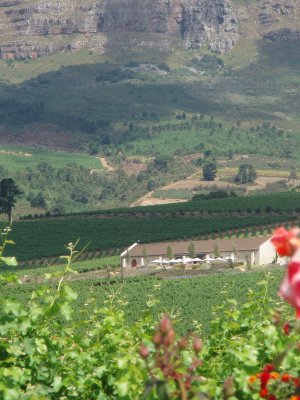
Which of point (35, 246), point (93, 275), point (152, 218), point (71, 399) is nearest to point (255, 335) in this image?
point (71, 399)

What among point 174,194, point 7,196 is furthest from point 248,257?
point 174,194

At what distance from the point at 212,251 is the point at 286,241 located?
90.2 m

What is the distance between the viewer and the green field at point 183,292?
189 feet

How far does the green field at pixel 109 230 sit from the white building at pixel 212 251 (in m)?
6.84

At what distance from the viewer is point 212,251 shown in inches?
3922

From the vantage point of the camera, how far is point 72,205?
184 meters

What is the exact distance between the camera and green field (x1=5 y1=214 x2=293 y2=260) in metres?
115

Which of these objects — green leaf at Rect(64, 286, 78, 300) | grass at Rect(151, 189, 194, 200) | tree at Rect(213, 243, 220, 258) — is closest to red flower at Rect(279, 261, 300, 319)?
green leaf at Rect(64, 286, 78, 300)

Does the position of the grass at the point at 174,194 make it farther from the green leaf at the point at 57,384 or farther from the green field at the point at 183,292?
the green leaf at the point at 57,384

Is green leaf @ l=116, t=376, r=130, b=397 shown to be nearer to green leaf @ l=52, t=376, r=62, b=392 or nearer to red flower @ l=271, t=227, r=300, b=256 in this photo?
green leaf @ l=52, t=376, r=62, b=392

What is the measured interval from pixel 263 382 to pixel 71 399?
149 inches

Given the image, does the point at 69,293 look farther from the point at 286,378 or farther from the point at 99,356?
the point at 286,378

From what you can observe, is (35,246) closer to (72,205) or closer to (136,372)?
(72,205)

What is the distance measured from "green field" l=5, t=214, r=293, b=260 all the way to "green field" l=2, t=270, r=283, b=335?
119 ft
